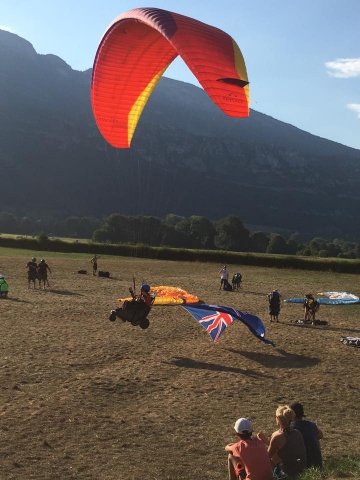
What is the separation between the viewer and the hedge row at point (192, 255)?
46906mm

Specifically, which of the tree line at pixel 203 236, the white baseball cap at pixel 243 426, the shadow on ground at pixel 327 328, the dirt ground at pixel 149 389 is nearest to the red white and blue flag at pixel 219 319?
the dirt ground at pixel 149 389

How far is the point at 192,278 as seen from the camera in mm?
35531

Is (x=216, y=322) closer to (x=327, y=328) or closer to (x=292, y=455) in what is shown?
(x=327, y=328)

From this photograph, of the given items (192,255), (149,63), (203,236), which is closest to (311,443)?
(149,63)

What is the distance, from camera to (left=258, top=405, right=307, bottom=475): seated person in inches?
248

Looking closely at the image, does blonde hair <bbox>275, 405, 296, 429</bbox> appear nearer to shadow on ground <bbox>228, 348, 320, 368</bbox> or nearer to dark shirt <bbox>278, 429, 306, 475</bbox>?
dark shirt <bbox>278, 429, 306, 475</bbox>

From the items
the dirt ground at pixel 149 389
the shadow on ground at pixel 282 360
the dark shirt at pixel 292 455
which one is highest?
the dark shirt at pixel 292 455

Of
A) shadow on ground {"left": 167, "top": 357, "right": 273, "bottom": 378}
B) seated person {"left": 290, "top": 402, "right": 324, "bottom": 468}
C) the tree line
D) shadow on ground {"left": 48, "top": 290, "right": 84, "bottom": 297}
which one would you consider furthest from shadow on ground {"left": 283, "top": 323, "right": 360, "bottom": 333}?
the tree line

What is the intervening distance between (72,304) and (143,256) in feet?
109

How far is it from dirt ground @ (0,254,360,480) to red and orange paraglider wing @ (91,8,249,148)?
20.6ft

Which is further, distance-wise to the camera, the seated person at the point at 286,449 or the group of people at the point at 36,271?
the group of people at the point at 36,271

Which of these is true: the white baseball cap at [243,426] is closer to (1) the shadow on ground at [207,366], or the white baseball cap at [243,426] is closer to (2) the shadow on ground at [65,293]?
(1) the shadow on ground at [207,366]

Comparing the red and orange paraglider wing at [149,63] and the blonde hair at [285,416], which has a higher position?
the red and orange paraglider wing at [149,63]

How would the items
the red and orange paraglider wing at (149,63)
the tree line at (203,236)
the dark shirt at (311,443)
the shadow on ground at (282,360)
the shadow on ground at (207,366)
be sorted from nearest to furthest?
1. the dark shirt at (311,443)
2. the red and orange paraglider wing at (149,63)
3. the shadow on ground at (207,366)
4. the shadow on ground at (282,360)
5. the tree line at (203,236)
